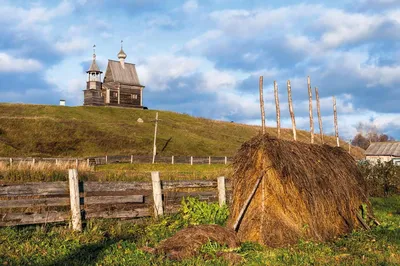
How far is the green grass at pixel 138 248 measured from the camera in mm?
8750

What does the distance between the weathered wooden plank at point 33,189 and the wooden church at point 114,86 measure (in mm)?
82156

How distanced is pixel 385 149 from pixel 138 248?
56188 mm

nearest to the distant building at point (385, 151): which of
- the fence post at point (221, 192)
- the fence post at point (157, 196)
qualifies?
the fence post at point (221, 192)

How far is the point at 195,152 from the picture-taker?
67.4m

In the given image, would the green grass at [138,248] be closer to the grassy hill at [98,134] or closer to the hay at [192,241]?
the hay at [192,241]

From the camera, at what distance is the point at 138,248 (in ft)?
32.1

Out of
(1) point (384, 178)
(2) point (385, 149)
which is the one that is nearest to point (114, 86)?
(2) point (385, 149)

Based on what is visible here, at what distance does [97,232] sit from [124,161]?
40242 millimetres

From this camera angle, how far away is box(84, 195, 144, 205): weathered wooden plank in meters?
12.7

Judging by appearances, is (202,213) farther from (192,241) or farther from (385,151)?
(385,151)

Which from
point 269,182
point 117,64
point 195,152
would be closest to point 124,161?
point 195,152

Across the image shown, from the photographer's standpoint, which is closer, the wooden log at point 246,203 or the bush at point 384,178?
the wooden log at point 246,203

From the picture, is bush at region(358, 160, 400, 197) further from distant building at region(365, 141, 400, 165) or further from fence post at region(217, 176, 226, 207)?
distant building at region(365, 141, 400, 165)

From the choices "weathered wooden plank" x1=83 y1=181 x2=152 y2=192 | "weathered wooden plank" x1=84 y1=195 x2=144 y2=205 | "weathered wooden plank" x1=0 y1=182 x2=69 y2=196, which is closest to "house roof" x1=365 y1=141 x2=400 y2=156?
"weathered wooden plank" x1=83 y1=181 x2=152 y2=192
